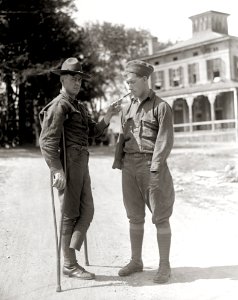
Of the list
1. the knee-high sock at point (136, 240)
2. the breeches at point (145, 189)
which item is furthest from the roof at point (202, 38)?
the knee-high sock at point (136, 240)

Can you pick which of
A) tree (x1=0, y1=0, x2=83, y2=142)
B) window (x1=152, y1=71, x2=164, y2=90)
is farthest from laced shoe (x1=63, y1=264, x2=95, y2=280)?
window (x1=152, y1=71, x2=164, y2=90)

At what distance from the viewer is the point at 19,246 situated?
6.00m

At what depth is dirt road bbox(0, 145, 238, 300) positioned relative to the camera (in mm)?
4426

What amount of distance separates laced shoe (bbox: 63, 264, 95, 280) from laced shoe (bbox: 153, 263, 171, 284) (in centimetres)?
71

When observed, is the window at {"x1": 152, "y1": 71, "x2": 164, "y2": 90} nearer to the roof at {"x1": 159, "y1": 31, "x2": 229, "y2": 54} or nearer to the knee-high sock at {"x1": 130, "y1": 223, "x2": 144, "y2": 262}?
the roof at {"x1": 159, "y1": 31, "x2": 229, "y2": 54}

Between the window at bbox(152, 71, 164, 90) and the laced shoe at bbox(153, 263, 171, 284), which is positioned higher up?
the window at bbox(152, 71, 164, 90)

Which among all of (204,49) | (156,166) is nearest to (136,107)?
(156,166)

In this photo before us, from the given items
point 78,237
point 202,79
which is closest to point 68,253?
point 78,237

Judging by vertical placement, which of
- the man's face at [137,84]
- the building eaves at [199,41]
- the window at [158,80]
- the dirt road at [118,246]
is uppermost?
the building eaves at [199,41]

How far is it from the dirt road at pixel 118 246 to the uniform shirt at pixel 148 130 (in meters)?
1.25

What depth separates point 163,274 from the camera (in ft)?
15.3

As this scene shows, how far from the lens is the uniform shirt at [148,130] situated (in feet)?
15.7

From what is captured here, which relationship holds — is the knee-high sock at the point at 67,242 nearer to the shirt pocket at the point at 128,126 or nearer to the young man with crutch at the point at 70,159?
the young man with crutch at the point at 70,159

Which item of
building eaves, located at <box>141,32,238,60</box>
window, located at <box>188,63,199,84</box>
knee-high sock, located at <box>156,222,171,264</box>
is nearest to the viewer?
knee-high sock, located at <box>156,222,171,264</box>
